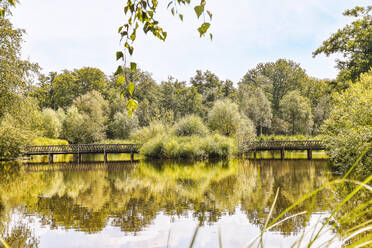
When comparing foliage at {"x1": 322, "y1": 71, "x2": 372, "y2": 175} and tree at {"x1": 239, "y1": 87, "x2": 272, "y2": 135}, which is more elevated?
tree at {"x1": 239, "y1": 87, "x2": 272, "y2": 135}

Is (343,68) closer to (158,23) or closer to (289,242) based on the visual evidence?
(289,242)

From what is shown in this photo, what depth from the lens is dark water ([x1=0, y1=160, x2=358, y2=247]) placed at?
7023mm

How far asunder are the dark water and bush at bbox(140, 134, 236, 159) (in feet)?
31.3

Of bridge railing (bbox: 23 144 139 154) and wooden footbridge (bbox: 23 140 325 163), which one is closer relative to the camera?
wooden footbridge (bbox: 23 140 325 163)

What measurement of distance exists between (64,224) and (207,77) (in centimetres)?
4634

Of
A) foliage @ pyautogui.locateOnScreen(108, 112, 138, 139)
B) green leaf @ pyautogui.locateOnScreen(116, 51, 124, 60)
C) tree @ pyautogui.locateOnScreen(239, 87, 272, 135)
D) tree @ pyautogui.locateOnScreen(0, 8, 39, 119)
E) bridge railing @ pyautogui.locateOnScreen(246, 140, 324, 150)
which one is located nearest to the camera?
green leaf @ pyautogui.locateOnScreen(116, 51, 124, 60)

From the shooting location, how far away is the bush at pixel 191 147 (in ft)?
82.0

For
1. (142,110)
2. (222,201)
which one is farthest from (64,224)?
(142,110)

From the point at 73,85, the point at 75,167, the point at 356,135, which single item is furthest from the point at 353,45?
the point at 73,85

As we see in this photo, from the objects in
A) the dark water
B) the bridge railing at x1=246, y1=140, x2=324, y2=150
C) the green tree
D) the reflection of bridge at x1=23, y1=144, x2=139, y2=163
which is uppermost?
the green tree

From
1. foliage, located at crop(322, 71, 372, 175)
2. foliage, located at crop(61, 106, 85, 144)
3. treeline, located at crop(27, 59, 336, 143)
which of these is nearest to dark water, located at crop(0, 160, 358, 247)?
foliage, located at crop(322, 71, 372, 175)

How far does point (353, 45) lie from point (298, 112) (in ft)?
60.6

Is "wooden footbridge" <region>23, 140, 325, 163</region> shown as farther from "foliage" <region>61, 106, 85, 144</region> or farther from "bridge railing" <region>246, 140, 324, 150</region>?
"foliage" <region>61, 106, 85, 144</region>

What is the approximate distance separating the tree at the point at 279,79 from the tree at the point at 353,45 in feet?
77.5
